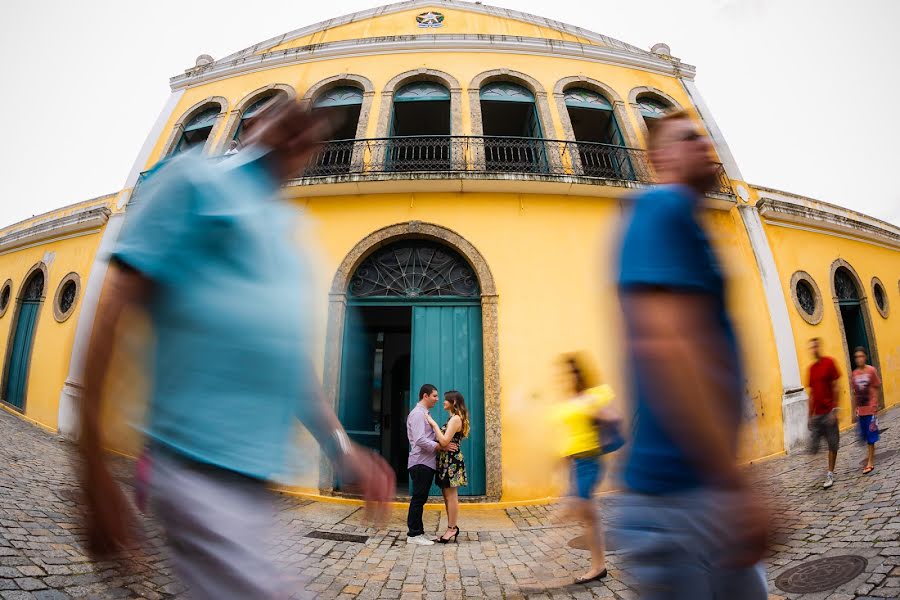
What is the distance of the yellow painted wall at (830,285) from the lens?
8.78 metres

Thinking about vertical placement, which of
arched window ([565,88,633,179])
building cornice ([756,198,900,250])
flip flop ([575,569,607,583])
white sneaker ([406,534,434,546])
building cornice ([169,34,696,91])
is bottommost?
white sneaker ([406,534,434,546])

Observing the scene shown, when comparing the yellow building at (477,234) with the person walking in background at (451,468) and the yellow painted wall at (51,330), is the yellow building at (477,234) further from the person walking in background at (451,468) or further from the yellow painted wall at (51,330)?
the person walking in background at (451,468)

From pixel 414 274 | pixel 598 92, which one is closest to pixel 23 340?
pixel 414 274

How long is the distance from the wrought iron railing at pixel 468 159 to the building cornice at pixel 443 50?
2.85 meters

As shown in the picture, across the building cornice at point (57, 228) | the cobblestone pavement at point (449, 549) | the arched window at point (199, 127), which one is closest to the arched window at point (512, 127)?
the cobblestone pavement at point (449, 549)

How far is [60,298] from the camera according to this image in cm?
1009

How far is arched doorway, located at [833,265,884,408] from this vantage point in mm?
10195

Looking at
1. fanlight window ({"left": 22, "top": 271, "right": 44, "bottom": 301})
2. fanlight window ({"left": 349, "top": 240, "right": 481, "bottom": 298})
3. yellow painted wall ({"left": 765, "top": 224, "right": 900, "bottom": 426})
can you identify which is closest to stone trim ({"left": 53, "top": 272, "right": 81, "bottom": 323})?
fanlight window ({"left": 22, "top": 271, "right": 44, "bottom": 301})

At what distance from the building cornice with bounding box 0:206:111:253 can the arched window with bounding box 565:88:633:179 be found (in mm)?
11925

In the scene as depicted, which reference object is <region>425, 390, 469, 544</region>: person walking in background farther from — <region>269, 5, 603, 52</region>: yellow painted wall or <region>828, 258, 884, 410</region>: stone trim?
<region>828, 258, 884, 410</region>: stone trim

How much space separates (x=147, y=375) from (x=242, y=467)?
34cm

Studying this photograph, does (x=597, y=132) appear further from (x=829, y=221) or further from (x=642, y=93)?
(x=829, y=221)

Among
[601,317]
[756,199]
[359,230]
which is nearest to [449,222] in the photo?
[359,230]

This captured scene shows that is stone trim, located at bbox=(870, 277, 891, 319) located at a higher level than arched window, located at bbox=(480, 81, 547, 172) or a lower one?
lower
